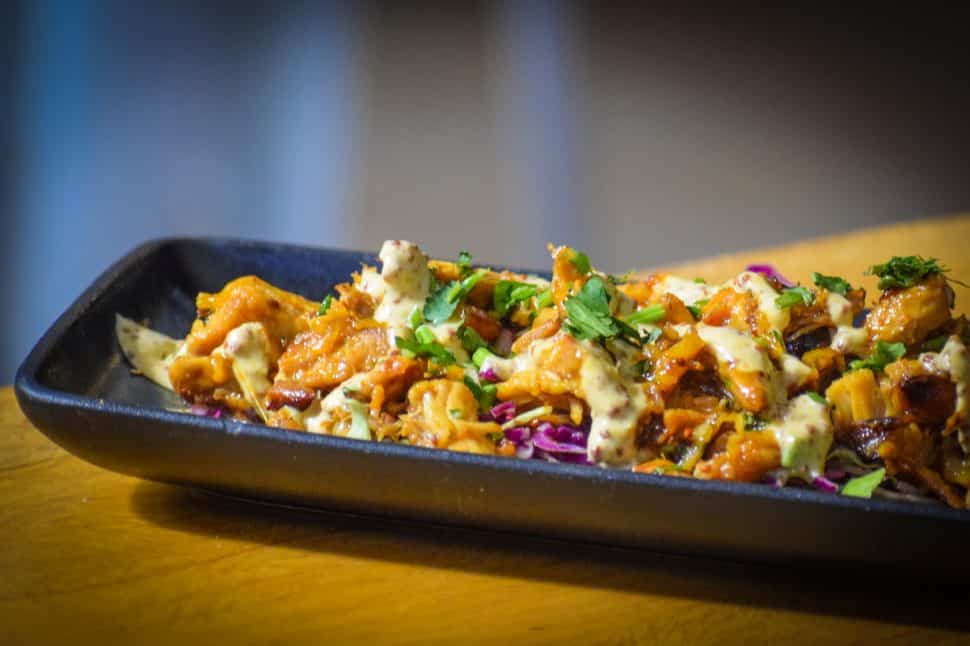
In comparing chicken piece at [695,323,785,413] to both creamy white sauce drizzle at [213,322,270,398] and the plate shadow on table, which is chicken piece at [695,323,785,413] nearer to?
the plate shadow on table

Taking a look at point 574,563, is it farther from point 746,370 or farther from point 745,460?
point 746,370

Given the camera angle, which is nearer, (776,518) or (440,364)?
(776,518)

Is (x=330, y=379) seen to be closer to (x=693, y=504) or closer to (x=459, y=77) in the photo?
(x=693, y=504)

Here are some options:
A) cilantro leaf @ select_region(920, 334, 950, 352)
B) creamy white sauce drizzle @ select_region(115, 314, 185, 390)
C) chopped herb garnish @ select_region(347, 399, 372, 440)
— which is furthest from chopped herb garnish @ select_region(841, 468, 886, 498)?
creamy white sauce drizzle @ select_region(115, 314, 185, 390)

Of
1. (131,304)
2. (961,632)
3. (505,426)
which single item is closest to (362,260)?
(131,304)

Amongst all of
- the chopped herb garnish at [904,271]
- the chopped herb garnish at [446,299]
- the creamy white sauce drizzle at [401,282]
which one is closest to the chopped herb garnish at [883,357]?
the chopped herb garnish at [904,271]

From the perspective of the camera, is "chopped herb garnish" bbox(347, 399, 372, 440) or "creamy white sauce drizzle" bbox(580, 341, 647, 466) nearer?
"creamy white sauce drizzle" bbox(580, 341, 647, 466)
